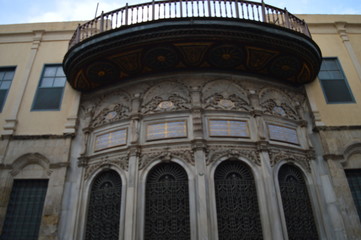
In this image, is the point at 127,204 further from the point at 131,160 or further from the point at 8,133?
the point at 8,133

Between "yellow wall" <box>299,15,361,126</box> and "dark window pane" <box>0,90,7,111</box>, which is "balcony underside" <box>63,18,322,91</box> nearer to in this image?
"yellow wall" <box>299,15,361,126</box>

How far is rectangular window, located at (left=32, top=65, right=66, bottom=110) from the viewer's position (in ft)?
33.2

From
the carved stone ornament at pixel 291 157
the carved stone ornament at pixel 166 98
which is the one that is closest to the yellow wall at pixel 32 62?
the carved stone ornament at pixel 166 98

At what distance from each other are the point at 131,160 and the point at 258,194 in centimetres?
354

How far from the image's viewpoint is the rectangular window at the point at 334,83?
33.2ft

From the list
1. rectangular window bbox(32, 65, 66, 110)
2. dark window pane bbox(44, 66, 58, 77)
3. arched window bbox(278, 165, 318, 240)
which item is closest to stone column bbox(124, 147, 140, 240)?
rectangular window bbox(32, 65, 66, 110)

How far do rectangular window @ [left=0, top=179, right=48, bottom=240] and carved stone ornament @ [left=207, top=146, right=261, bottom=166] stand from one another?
5057mm

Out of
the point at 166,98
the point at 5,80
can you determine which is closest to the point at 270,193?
the point at 166,98

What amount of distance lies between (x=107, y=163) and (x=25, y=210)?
2726 mm

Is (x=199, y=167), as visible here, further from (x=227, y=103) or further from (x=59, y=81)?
(x=59, y=81)

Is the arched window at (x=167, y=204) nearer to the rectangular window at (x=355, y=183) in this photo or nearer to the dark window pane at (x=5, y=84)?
the rectangular window at (x=355, y=183)

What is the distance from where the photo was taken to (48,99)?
1024 cm

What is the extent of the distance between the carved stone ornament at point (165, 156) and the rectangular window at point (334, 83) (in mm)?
5430

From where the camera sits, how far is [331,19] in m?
11.9
